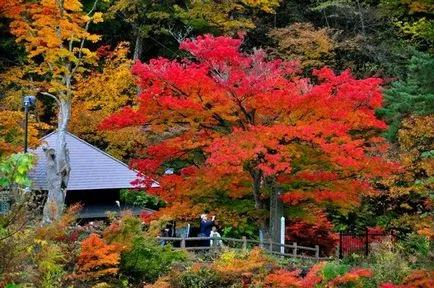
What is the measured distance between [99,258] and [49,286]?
155cm

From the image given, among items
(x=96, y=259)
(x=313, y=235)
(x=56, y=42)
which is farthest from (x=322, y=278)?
(x=56, y=42)

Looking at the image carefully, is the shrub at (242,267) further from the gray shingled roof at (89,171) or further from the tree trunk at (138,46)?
the tree trunk at (138,46)

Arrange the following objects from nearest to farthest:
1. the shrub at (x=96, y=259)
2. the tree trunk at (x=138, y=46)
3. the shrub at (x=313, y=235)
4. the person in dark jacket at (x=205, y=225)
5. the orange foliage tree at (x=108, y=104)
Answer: the shrub at (x=96, y=259) → the person in dark jacket at (x=205, y=225) → the shrub at (x=313, y=235) → the orange foliage tree at (x=108, y=104) → the tree trunk at (x=138, y=46)

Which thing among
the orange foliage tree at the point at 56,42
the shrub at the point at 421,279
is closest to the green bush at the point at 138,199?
the orange foliage tree at the point at 56,42

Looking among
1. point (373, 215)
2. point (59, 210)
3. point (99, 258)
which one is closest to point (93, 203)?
point (59, 210)

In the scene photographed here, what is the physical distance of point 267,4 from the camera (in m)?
29.0

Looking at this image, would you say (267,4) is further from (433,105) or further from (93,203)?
(93,203)

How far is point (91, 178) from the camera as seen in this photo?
20.7 metres

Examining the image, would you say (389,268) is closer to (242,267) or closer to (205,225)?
(242,267)

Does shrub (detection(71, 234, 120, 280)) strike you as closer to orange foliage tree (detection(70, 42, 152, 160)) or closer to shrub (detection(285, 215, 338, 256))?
shrub (detection(285, 215, 338, 256))

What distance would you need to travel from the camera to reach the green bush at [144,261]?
44.2 ft

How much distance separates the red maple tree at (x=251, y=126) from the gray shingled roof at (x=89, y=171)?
187 inches

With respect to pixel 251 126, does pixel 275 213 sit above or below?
below

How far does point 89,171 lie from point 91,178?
14.3 inches
